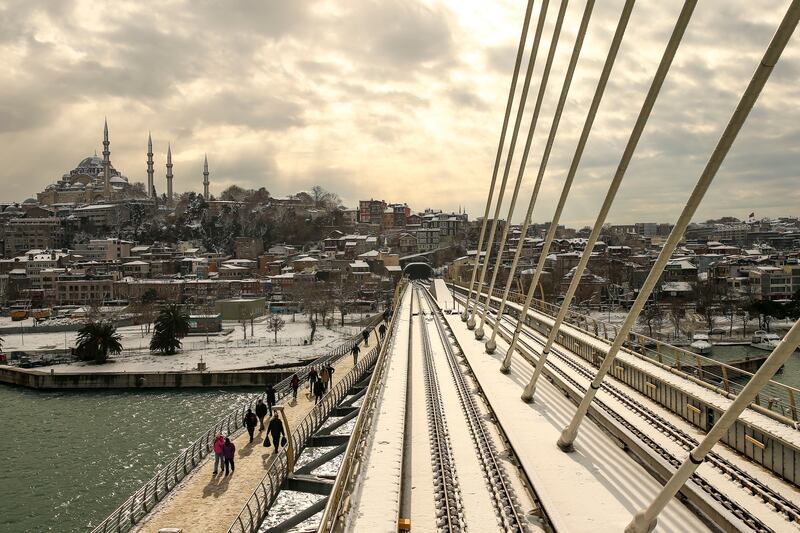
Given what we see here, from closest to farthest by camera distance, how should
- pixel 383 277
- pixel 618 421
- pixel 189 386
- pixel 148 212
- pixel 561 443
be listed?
pixel 561 443, pixel 618 421, pixel 189 386, pixel 383 277, pixel 148 212

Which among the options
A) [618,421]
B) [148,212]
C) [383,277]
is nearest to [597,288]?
[383,277]

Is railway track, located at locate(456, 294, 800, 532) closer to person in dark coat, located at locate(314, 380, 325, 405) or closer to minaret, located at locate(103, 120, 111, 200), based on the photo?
person in dark coat, located at locate(314, 380, 325, 405)

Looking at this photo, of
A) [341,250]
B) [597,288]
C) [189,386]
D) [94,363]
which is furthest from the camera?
[341,250]

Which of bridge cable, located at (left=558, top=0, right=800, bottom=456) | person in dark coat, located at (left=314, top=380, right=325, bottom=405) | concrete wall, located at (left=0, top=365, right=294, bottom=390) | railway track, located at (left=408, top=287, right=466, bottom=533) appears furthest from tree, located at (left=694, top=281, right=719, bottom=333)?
bridge cable, located at (left=558, top=0, right=800, bottom=456)

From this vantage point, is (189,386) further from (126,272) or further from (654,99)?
(126,272)

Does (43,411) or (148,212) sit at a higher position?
(148,212)
